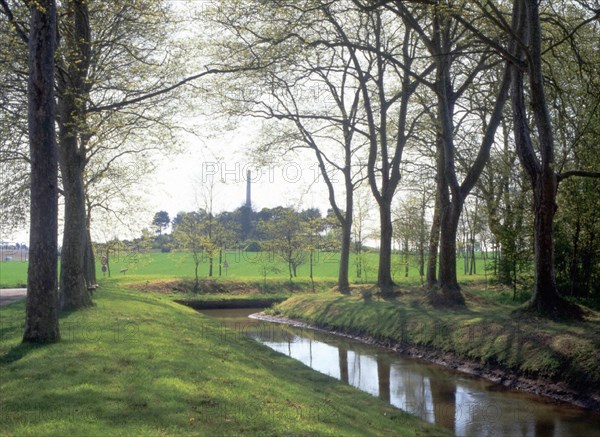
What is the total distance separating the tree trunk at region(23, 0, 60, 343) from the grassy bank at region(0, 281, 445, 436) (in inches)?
27.6

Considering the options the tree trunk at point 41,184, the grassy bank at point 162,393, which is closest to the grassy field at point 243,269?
the grassy bank at point 162,393

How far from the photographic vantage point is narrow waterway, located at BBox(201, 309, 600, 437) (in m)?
11.6

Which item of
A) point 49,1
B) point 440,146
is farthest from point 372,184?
point 49,1

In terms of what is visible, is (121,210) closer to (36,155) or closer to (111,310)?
(111,310)

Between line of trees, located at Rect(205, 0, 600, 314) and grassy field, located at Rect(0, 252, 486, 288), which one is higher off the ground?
line of trees, located at Rect(205, 0, 600, 314)

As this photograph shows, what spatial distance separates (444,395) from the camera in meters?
14.5

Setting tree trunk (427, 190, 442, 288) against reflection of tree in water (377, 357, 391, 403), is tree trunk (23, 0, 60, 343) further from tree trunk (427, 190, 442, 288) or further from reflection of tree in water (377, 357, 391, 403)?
tree trunk (427, 190, 442, 288)

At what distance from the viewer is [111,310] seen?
19.7 metres

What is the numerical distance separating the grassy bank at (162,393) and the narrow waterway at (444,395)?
49.9 inches

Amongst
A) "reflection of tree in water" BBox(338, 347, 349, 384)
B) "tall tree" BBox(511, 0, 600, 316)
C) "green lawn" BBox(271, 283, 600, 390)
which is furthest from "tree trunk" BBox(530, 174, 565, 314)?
"reflection of tree in water" BBox(338, 347, 349, 384)

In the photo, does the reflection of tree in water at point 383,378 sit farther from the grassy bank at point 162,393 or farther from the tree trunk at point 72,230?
the tree trunk at point 72,230

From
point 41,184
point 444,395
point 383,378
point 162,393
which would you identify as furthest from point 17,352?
point 383,378

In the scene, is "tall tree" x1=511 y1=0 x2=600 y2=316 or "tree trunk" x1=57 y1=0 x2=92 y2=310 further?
"tree trunk" x1=57 y1=0 x2=92 y2=310

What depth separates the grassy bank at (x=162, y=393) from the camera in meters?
7.90
